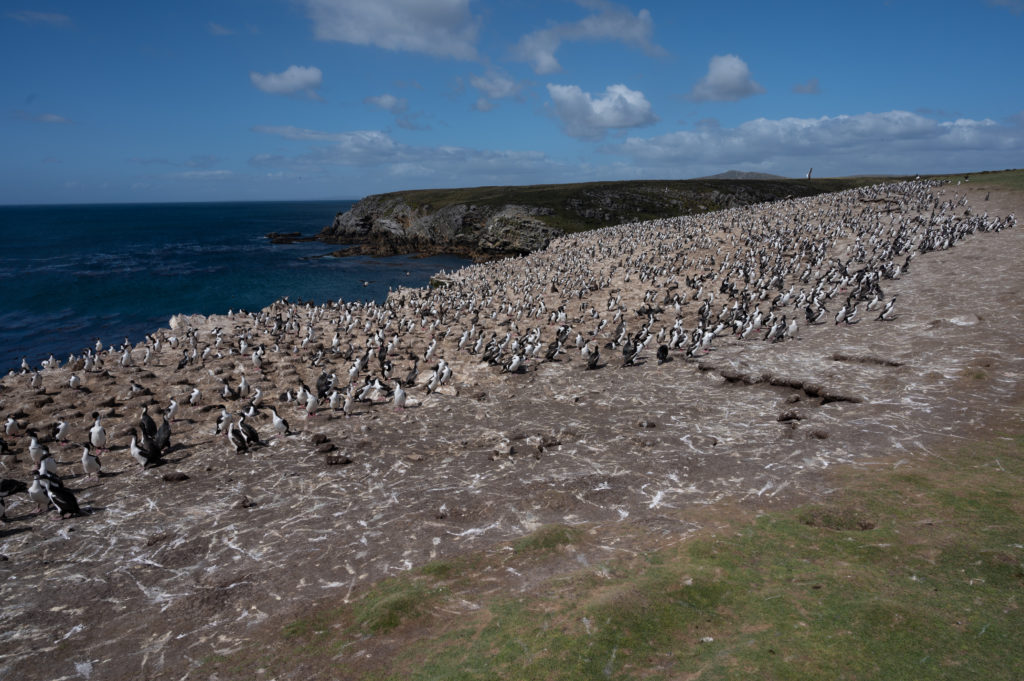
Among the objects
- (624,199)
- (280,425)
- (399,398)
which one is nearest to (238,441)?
(280,425)

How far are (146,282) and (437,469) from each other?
295 feet

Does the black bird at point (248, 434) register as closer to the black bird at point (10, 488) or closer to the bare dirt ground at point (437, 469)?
the bare dirt ground at point (437, 469)

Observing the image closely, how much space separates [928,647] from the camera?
7.89 m

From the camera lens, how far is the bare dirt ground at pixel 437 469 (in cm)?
1128

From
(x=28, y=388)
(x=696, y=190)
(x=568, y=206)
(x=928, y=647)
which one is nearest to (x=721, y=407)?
(x=928, y=647)

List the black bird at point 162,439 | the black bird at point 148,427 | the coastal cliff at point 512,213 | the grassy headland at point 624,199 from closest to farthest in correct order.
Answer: the black bird at point 162,439
the black bird at point 148,427
the coastal cliff at point 512,213
the grassy headland at point 624,199

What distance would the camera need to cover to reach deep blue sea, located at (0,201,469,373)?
58.3m

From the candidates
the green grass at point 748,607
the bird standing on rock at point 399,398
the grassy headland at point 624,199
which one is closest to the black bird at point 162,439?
the bird standing on rock at point 399,398

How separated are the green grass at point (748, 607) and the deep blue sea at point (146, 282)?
54616 mm

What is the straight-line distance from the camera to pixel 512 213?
11412 centimetres

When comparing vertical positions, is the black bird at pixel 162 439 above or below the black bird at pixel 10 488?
above

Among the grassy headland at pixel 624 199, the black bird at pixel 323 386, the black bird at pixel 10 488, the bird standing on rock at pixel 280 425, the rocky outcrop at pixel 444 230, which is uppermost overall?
the grassy headland at pixel 624 199

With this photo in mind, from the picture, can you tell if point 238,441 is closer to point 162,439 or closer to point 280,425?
point 280,425

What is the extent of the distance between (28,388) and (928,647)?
3778 cm
